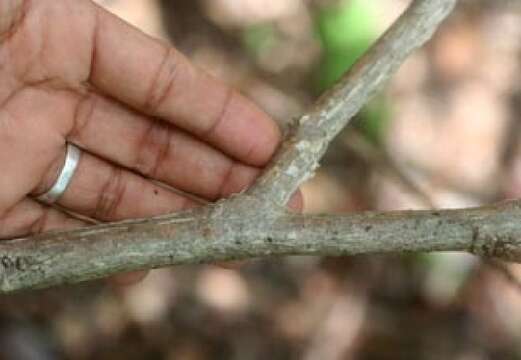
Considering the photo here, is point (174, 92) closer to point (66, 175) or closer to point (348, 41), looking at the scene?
point (66, 175)

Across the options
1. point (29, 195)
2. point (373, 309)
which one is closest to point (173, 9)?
point (373, 309)

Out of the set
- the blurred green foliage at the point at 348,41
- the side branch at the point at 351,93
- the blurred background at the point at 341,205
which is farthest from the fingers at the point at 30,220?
the blurred green foliage at the point at 348,41

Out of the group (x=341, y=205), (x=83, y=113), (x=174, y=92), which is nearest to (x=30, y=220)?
(x=83, y=113)

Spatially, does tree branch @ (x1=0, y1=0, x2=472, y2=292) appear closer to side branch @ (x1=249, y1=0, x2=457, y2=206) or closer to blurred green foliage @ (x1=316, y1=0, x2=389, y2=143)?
side branch @ (x1=249, y1=0, x2=457, y2=206)

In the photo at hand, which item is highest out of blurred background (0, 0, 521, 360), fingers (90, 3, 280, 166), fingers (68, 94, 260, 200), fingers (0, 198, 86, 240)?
blurred background (0, 0, 521, 360)

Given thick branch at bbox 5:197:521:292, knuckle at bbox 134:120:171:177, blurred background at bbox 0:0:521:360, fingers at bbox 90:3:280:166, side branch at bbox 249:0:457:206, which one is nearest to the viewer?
thick branch at bbox 5:197:521:292

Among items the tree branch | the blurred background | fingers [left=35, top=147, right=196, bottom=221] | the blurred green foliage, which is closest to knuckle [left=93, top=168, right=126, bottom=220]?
fingers [left=35, top=147, right=196, bottom=221]

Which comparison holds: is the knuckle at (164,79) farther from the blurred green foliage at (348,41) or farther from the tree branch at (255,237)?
the blurred green foliage at (348,41)
